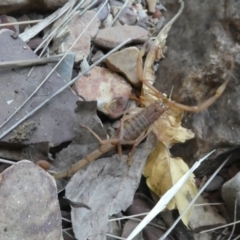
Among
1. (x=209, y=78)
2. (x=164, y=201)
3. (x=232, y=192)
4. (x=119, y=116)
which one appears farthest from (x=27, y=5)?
(x=232, y=192)

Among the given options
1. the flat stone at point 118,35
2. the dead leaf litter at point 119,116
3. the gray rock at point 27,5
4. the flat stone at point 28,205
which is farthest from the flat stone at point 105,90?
the flat stone at point 28,205

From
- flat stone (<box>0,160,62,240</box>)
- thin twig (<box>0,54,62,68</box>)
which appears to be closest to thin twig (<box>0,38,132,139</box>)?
thin twig (<box>0,54,62,68</box>)

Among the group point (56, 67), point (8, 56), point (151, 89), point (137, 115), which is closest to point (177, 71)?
point (151, 89)

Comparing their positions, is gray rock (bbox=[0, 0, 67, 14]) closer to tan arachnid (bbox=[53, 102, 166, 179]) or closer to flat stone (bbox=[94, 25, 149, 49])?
flat stone (bbox=[94, 25, 149, 49])

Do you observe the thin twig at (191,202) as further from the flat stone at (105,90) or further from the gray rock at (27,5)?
the gray rock at (27,5)

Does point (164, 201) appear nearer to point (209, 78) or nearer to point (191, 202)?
point (191, 202)

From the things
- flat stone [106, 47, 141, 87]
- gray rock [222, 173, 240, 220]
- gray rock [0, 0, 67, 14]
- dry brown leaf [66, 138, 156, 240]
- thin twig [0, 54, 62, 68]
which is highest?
gray rock [0, 0, 67, 14]
